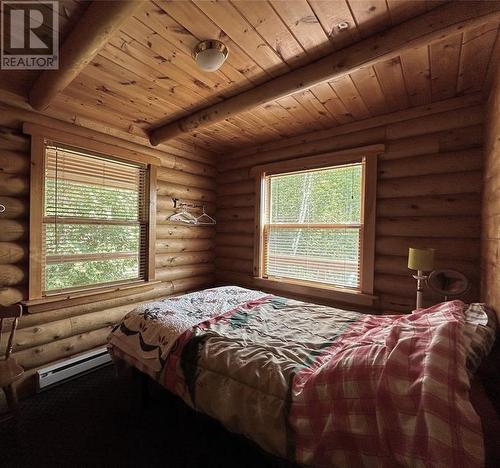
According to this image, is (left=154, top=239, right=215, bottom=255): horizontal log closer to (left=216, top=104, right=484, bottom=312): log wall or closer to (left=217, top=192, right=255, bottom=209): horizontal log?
(left=217, top=192, right=255, bottom=209): horizontal log

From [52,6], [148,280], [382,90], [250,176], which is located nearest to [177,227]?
[148,280]

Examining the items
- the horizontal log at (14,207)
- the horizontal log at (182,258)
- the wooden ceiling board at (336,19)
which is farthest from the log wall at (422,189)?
the horizontal log at (14,207)

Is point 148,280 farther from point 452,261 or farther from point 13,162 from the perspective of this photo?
point 452,261

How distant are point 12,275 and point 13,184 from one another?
0.83 m

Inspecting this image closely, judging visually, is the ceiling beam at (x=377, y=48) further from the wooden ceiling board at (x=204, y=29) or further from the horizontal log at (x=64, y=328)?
the horizontal log at (x=64, y=328)

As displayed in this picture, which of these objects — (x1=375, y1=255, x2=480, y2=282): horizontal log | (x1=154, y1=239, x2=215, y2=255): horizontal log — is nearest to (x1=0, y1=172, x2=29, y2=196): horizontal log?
(x1=154, y1=239, x2=215, y2=255): horizontal log

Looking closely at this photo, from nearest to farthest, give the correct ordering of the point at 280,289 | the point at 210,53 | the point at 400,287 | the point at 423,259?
1. the point at 210,53
2. the point at 423,259
3. the point at 400,287
4. the point at 280,289

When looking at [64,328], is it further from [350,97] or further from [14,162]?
[350,97]

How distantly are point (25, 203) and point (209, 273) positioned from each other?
8.36 ft

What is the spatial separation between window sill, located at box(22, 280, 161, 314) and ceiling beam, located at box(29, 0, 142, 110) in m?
1.87

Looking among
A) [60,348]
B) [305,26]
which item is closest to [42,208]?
[60,348]

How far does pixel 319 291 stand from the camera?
3.13m

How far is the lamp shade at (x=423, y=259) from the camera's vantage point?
215 centimetres

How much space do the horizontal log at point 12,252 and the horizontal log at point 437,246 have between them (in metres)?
3.57
